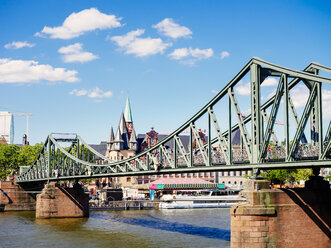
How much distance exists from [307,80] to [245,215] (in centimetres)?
1126

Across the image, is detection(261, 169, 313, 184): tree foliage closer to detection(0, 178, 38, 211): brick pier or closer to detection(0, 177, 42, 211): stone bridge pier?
detection(0, 177, 42, 211): stone bridge pier

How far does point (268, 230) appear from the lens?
3716 centimetres

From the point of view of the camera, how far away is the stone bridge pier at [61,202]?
84.2 metres

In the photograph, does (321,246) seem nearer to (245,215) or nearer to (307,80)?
(245,215)

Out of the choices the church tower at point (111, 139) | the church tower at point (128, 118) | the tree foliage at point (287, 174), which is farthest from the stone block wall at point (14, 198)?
the church tower at point (128, 118)

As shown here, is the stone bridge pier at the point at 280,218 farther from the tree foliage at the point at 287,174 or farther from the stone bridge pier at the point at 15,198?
the stone bridge pier at the point at 15,198

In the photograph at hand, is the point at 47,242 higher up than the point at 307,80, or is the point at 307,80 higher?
the point at 307,80

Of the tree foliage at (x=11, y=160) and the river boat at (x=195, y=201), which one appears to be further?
the tree foliage at (x=11, y=160)

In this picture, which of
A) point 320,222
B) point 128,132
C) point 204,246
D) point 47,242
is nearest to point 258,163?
point 320,222

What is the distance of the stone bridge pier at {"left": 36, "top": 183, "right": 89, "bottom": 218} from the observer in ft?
276

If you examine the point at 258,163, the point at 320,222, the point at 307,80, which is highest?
the point at 307,80

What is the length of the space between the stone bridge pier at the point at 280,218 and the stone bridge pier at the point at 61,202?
2030 inches

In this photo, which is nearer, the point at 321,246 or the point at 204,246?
the point at 321,246

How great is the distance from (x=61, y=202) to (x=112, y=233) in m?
24.5
